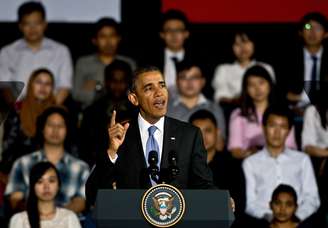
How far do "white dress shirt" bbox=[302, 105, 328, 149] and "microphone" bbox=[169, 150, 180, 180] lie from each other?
3.66m

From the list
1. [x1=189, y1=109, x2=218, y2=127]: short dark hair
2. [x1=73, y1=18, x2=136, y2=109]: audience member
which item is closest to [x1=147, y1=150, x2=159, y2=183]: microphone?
[x1=189, y1=109, x2=218, y2=127]: short dark hair

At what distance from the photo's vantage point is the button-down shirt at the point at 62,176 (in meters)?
7.43

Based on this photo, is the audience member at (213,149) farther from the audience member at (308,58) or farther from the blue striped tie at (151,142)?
the blue striped tie at (151,142)

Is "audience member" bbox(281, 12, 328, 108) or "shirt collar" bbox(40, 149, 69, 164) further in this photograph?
"audience member" bbox(281, 12, 328, 108)

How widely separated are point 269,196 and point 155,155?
3178 mm

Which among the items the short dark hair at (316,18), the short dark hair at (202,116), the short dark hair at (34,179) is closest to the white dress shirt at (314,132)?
the short dark hair at (202,116)

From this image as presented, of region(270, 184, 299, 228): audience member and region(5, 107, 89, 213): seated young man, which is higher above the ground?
region(5, 107, 89, 213): seated young man

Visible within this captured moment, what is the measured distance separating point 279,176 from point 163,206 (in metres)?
3.44

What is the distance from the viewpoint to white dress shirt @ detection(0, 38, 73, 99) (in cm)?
855

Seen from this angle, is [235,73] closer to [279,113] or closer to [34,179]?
[279,113]

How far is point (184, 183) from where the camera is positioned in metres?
4.69

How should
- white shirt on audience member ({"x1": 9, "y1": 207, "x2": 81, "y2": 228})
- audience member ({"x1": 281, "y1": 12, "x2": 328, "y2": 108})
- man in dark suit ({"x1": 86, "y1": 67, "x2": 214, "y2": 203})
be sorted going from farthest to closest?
audience member ({"x1": 281, "y1": 12, "x2": 328, "y2": 108})
white shirt on audience member ({"x1": 9, "y1": 207, "x2": 81, "y2": 228})
man in dark suit ({"x1": 86, "y1": 67, "x2": 214, "y2": 203})

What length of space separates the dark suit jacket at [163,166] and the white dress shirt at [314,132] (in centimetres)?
337

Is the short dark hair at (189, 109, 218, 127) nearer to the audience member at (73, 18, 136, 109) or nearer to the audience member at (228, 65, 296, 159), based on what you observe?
the audience member at (228, 65, 296, 159)
